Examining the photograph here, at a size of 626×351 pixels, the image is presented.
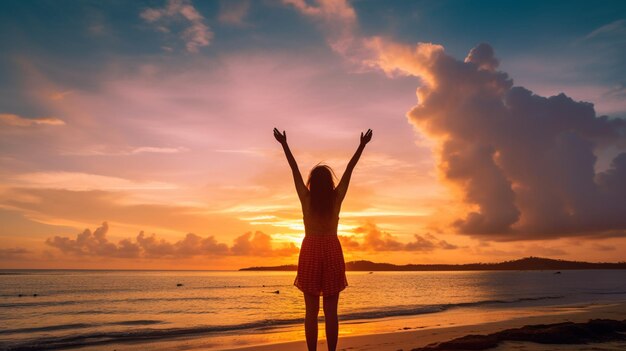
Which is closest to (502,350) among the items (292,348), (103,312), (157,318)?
(292,348)

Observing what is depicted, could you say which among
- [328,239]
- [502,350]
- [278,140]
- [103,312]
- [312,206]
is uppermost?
[278,140]

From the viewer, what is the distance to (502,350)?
8.35m

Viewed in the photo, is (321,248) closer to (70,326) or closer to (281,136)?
(281,136)

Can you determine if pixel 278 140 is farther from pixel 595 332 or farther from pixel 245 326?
pixel 245 326

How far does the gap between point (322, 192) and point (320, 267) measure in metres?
0.84

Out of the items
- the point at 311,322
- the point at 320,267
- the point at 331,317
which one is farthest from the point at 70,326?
the point at 320,267

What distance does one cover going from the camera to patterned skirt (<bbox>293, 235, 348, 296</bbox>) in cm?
497

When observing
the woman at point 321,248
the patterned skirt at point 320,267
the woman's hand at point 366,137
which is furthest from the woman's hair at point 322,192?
the woman's hand at point 366,137

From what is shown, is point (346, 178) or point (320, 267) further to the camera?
point (346, 178)

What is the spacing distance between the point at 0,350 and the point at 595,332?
813 inches

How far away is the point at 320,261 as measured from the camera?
5000 mm

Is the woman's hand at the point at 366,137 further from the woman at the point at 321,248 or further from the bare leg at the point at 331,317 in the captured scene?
the bare leg at the point at 331,317

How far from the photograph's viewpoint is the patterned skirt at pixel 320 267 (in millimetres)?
4969

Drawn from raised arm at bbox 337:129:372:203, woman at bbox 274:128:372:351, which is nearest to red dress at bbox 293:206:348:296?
woman at bbox 274:128:372:351
